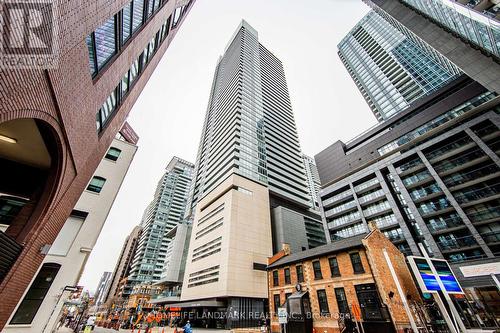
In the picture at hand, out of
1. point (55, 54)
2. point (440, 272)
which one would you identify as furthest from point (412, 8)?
point (55, 54)

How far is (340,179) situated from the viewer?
59.0 m

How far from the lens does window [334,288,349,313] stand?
18219mm

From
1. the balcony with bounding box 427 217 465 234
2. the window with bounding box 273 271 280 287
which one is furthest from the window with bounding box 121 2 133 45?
the balcony with bounding box 427 217 465 234

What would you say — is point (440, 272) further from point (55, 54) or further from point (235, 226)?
point (235, 226)

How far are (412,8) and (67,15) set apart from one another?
37992 mm

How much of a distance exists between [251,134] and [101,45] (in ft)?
169

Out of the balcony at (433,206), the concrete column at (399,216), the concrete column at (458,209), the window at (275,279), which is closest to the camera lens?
the window at (275,279)

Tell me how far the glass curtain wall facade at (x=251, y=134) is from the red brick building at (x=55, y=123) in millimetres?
40252

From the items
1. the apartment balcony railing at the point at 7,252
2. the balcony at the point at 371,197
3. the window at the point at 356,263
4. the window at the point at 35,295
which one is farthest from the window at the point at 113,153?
the balcony at the point at 371,197

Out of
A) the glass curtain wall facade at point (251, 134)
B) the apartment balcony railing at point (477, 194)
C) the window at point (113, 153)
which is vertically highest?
the glass curtain wall facade at point (251, 134)

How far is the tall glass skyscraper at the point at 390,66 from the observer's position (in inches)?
2763

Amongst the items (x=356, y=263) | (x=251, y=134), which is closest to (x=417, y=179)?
(x=356, y=263)

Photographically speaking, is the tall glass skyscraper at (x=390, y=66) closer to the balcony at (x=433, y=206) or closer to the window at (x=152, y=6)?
the balcony at (x=433, y=206)

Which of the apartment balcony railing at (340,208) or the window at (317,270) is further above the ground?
the apartment balcony railing at (340,208)
